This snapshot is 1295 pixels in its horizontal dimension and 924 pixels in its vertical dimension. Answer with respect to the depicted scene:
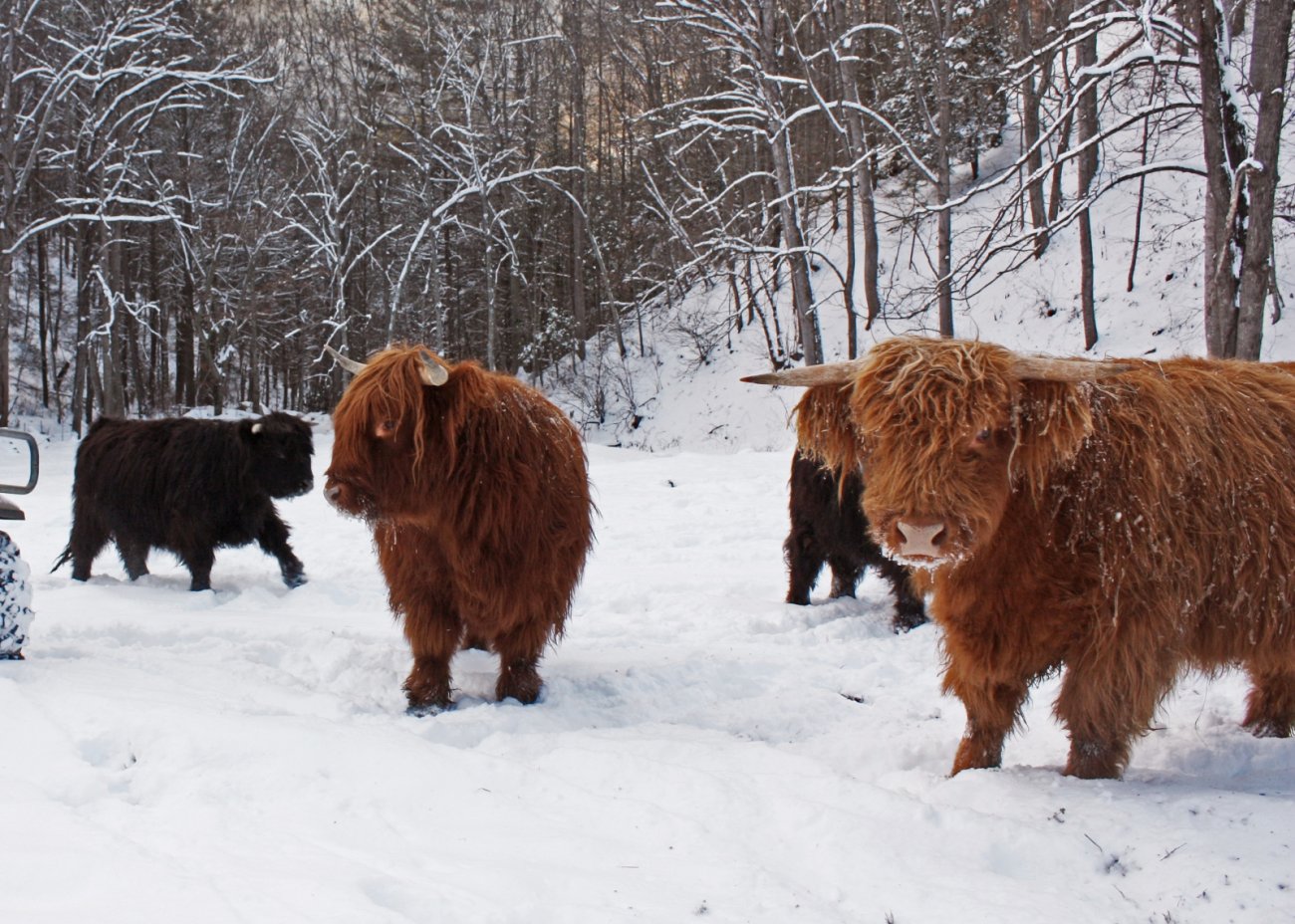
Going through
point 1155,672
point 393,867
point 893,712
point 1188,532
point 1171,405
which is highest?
point 1171,405

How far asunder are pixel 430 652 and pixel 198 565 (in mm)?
3701

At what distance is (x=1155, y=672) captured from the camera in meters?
2.85

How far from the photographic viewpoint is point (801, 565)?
6.09 meters

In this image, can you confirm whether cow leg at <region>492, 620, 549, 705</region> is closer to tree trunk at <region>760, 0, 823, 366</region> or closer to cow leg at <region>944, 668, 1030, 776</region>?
cow leg at <region>944, 668, 1030, 776</region>

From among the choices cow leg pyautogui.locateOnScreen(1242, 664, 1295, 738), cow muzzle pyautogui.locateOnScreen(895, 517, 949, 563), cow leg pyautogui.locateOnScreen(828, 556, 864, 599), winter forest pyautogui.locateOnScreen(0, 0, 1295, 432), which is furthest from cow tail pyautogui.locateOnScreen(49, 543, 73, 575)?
winter forest pyautogui.locateOnScreen(0, 0, 1295, 432)

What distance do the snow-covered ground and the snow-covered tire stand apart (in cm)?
19

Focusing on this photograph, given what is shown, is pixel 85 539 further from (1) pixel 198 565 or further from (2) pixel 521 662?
(2) pixel 521 662

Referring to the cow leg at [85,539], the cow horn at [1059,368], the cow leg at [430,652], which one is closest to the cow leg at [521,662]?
the cow leg at [430,652]

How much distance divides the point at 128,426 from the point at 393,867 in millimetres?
6602

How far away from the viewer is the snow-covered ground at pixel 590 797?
2.09 metres

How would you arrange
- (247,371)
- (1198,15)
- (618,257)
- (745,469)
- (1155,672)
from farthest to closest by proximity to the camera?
1. (247,371)
2. (618,257)
3. (745,469)
4. (1198,15)
5. (1155,672)

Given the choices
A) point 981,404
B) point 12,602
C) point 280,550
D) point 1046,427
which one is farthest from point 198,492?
point 1046,427

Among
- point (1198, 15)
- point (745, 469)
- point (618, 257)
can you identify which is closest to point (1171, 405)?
point (1198, 15)

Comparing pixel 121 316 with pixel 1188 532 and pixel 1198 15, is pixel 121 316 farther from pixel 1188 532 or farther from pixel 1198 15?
pixel 1188 532
